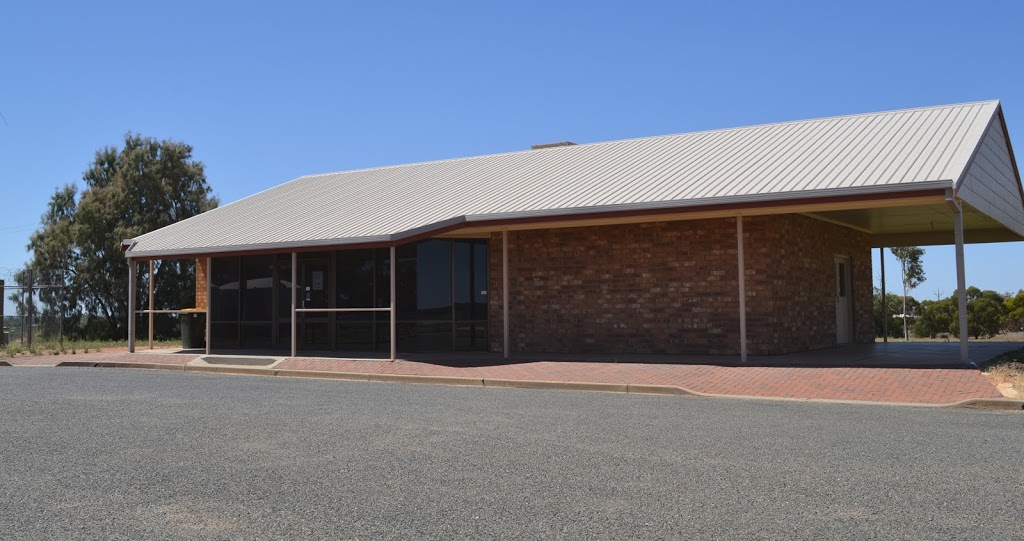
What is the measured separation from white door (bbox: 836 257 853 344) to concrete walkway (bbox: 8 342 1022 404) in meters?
1.43

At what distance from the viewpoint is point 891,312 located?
1801 inches

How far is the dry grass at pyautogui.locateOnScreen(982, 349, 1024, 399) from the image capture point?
1176 cm

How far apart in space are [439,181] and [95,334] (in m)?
20.4

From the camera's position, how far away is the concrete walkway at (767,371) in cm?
1230

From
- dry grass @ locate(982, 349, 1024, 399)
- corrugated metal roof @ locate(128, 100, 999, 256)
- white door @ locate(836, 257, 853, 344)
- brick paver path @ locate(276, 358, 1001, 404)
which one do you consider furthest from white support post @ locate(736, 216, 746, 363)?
white door @ locate(836, 257, 853, 344)

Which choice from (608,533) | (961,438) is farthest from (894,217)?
(608,533)

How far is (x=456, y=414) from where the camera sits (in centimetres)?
1060

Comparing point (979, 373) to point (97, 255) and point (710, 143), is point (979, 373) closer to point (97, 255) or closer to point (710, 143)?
point (710, 143)

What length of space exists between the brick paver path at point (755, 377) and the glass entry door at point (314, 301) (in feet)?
10.1

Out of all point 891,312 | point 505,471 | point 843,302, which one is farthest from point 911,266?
point 505,471

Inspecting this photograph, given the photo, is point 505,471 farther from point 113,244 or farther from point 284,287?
point 113,244

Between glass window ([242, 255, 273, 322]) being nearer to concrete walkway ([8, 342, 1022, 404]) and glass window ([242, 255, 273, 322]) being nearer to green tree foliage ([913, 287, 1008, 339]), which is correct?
concrete walkway ([8, 342, 1022, 404])

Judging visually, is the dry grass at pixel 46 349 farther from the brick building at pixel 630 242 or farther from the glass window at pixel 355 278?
the glass window at pixel 355 278

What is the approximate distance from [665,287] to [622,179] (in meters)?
2.46
